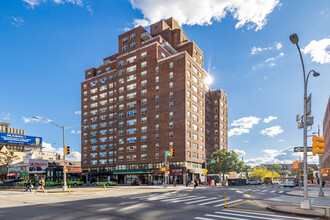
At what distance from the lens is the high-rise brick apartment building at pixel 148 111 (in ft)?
231

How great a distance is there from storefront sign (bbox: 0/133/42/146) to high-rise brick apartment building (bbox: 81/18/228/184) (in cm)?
3051

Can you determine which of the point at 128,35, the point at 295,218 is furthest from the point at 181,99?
the point at 295,218

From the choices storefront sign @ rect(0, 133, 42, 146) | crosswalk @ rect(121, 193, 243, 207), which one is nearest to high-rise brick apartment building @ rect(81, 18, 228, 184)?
storefront sign @ rect(0, 133, 42, 146)

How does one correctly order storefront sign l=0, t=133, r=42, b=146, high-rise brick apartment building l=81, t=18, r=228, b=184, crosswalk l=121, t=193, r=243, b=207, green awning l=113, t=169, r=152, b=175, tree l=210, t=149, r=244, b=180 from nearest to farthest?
1. crosswalk l=121, t=193, r=243, b=207
2. high-rise brick apartment building l=81, t=18, r=228, b=184
3. green awning l=113, t=169, r=152, b=175
4. tree l=210, t=149, r=244, b=180
5. storefront sign l=0, t=133, r=42, b=146

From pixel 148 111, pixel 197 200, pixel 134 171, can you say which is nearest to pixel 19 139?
pixel 134 171

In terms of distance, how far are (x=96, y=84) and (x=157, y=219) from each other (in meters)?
89.2

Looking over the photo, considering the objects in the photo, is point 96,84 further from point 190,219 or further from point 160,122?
point 190,219

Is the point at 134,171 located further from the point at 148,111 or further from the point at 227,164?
the point at 227,164

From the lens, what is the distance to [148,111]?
7606 centimetres

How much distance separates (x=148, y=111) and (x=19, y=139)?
66050mm

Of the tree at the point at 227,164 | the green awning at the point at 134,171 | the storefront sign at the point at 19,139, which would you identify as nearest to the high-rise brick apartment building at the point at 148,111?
the green awning at the point at 134,171

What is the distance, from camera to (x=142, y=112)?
77.4m

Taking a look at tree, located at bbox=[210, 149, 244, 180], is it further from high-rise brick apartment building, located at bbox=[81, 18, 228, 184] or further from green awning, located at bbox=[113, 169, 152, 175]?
green awning, located at bbox=[113, 169, 152, 175]

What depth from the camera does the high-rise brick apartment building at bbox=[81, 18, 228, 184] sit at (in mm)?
70375
